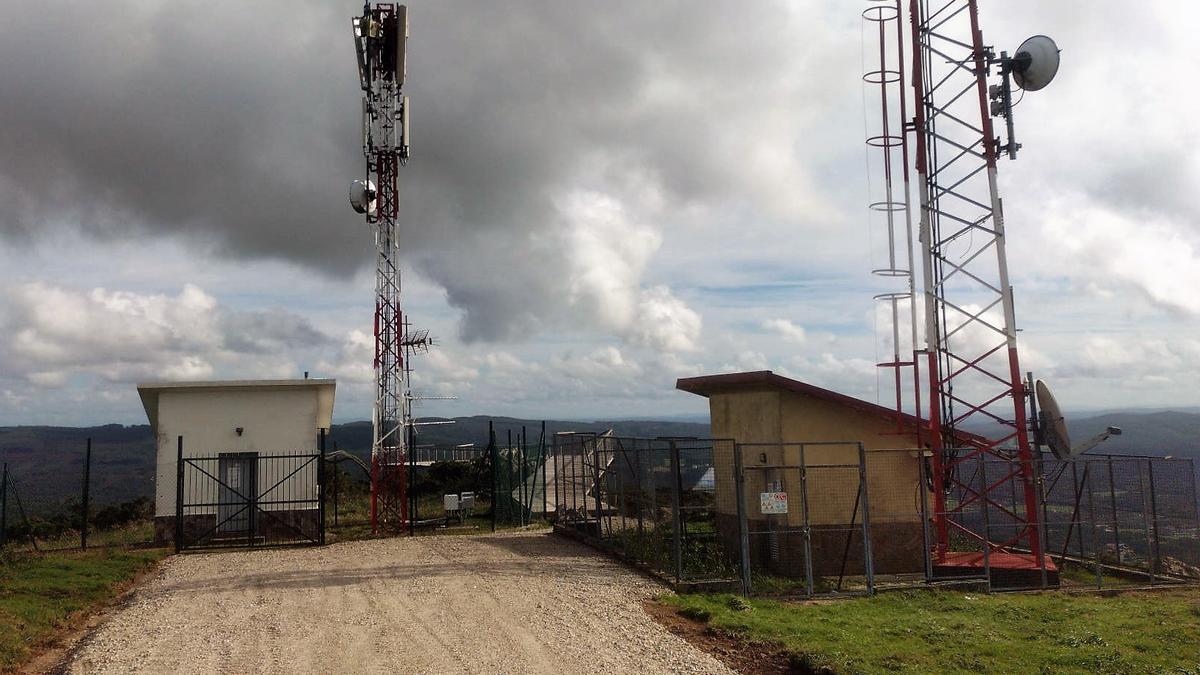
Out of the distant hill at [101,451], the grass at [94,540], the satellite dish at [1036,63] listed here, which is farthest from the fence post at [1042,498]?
the distant hill at [101,451]

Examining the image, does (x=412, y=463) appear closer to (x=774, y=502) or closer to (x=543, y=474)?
(x=543, y=474)

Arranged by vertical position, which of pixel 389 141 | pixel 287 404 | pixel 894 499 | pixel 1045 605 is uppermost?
pixel 389 141

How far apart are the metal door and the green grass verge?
251cm

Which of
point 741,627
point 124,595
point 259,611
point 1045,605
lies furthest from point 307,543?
point 1045,605

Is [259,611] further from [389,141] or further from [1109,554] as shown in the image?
[1109,554]

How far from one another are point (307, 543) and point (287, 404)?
398 cm

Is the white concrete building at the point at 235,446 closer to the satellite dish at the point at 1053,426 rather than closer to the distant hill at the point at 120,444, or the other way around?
the satellite dish at the point at 1053,426

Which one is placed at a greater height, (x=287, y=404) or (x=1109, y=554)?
(x=287, y=404)

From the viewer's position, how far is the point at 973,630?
11.2 meters

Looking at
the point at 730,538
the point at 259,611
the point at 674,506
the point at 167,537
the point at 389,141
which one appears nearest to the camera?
the point at 259,611

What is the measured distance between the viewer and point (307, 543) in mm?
19953

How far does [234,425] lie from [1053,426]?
18.5 m

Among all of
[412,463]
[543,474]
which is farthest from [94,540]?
[543,474]

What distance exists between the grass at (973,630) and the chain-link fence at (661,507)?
78.4 inches
